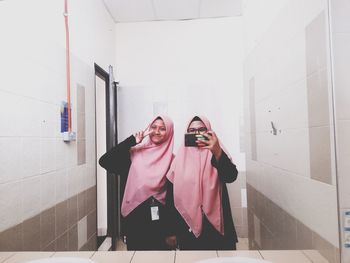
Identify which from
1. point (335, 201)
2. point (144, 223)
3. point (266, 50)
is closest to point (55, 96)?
point (144, 223)

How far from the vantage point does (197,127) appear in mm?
832

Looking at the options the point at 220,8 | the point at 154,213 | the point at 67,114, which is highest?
the point at 220,8

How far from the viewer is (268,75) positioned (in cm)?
89

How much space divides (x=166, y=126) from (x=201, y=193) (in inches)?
10.4

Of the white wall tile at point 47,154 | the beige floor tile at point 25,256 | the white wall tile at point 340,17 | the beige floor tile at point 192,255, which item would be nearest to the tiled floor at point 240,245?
the beige floor tile at point 192,255

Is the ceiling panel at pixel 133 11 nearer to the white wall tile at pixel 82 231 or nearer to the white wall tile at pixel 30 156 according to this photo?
the white wall tile at pixel 30 156

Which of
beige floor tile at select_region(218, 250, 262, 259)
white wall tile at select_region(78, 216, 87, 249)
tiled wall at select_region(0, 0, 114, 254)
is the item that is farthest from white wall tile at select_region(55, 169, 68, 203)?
beige floor tile at select_region(218, 250, 262, 259)

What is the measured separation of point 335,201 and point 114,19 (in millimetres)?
875

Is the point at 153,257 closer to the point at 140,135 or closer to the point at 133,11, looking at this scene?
the point at 140,135

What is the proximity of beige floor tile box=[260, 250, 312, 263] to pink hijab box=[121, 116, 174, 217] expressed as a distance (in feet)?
1.19

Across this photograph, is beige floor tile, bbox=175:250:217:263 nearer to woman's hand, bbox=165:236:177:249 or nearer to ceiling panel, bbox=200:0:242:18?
woman's hand, bbox=165:236:177:249

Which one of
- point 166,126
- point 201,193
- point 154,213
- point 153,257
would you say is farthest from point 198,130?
point 153,257

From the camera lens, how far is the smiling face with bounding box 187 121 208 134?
826 millimetres

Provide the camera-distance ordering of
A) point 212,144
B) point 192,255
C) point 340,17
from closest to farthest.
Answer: point 340,17 → point 192,255 → point 212,144
